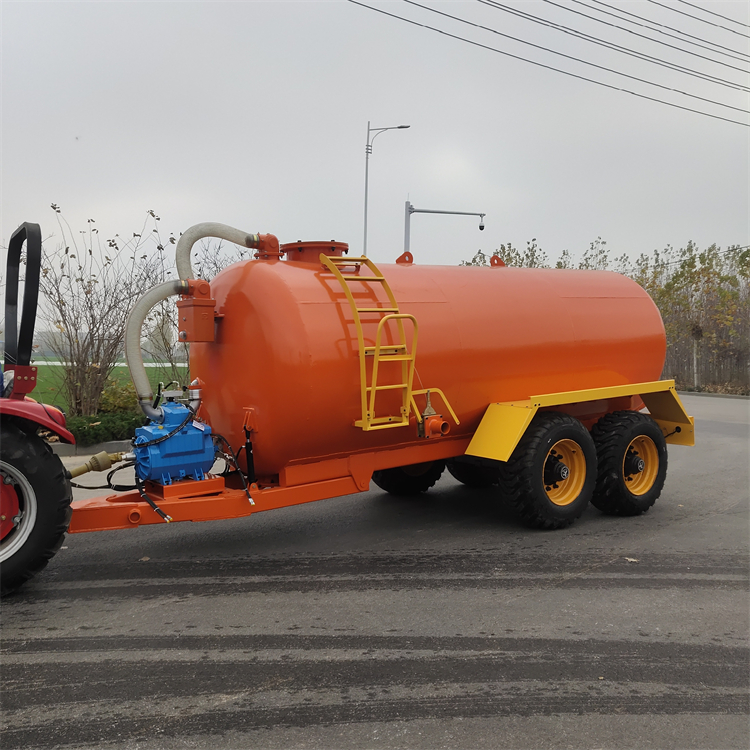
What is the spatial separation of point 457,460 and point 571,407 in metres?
1.35

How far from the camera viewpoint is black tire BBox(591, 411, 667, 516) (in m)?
7.09

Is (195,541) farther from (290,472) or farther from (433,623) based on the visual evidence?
(433,623)

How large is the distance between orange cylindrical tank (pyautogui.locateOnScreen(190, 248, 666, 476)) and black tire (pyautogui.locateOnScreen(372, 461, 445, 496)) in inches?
52.5

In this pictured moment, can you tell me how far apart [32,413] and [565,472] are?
4.73 metres

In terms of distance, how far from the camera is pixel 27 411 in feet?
15.5

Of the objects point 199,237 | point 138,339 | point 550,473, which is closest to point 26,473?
point 138,339

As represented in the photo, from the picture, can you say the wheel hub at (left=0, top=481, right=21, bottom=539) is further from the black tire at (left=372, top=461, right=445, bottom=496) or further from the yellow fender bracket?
the black tire at (left=372, top=461, right=445, bottom=496)

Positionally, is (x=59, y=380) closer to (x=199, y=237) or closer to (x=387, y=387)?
(x=199, y=237)

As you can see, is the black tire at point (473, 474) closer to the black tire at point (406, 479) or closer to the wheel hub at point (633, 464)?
the black tire at point (406, 479)

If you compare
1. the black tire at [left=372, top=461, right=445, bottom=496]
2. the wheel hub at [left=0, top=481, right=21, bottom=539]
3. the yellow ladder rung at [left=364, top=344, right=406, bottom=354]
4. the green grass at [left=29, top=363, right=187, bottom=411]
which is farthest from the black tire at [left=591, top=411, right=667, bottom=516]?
the green grass at [left=29, top=363, right=187, bottom=411]

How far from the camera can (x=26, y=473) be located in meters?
4.63

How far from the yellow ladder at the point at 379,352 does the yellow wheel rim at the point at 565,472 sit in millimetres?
1447

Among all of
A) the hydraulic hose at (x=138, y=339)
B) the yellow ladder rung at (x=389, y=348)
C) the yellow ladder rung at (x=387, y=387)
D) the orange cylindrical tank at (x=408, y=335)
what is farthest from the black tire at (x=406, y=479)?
the hydraulic hose at (x=138, y=339)

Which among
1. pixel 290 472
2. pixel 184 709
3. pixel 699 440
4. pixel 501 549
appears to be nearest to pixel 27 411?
pixel 290 472
